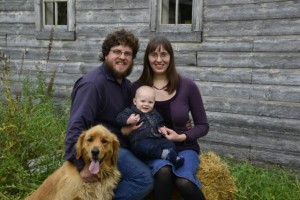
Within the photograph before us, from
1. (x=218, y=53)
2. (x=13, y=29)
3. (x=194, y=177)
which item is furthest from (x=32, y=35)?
(x=194, y=177)

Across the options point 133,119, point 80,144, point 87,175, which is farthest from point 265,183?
point 80,144

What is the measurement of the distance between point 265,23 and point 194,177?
2.99 metres

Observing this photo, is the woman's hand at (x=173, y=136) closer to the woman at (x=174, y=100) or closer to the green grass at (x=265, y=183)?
the woman at (x=174, y=100)

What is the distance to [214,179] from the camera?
3924 millimetres

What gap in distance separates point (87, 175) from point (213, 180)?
1208 millimetres

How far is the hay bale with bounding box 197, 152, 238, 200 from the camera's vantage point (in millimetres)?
3884

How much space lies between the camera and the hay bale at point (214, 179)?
3.88m

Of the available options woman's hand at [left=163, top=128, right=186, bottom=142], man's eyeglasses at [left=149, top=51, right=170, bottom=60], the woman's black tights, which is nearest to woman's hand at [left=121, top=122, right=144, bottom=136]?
woman's hand at [left=163, top=128, right=186, bottom=142]

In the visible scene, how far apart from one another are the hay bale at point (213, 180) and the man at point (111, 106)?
257 mm

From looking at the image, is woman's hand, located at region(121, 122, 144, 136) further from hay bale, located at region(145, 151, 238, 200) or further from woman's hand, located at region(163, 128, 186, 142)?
hay bale, located at region(145, 151, 238, 200)

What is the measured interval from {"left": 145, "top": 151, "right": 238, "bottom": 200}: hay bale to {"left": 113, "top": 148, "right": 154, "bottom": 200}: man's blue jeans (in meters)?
0.20

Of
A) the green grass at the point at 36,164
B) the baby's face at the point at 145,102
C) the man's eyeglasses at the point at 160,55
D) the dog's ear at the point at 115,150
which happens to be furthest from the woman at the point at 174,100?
the green grass at the point at 36,164

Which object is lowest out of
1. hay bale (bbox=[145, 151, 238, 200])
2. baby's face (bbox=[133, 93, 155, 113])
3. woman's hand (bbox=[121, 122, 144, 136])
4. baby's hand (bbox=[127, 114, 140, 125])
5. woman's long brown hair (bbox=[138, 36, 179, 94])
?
hay bale (bbox=[145, 151, 238, 200])

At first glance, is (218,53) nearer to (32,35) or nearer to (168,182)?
(168,182)
